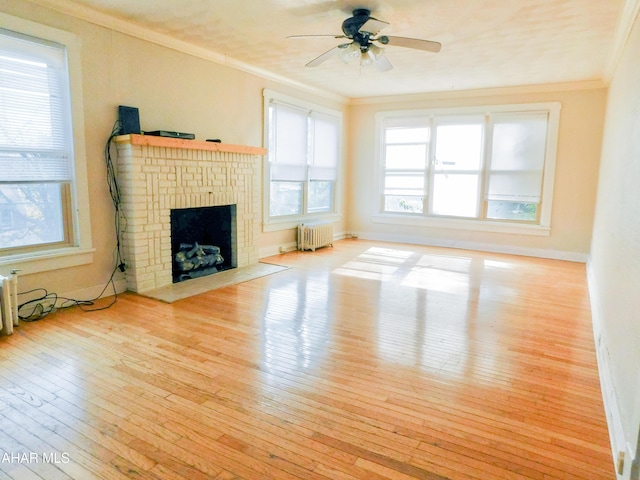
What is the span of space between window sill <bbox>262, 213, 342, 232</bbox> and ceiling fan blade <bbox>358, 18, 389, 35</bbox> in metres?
3.33

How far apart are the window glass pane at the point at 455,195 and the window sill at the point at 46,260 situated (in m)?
5.73

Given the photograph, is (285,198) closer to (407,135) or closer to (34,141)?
(407,135)

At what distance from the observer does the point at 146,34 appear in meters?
4.24

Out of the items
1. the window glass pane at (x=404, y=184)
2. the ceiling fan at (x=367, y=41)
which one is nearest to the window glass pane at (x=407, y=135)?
the window glass pane at (x=404, y=184)

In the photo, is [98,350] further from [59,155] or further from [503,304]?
[503,304]

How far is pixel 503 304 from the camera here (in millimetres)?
4102

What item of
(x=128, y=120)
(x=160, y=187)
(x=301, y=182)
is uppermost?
(x=128, y=120)

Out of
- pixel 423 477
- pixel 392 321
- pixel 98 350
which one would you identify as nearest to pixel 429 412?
pixel 423 477

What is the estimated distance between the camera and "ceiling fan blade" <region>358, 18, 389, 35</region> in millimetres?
3325

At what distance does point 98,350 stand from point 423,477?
2.33m

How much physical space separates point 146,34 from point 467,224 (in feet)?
18.7

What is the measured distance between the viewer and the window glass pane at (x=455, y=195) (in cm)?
719

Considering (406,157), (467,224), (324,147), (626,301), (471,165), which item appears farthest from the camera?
(406,157)

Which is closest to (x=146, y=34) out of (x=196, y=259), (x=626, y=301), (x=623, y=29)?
(x=196, y=259)
